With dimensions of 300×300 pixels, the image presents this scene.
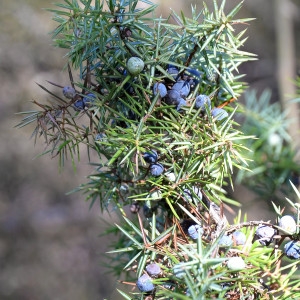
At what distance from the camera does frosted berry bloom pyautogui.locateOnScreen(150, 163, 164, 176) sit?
1.40 feet

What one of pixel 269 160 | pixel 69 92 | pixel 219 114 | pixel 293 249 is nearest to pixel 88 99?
pixel 69 92

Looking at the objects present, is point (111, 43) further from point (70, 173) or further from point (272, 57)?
point (272, 57)

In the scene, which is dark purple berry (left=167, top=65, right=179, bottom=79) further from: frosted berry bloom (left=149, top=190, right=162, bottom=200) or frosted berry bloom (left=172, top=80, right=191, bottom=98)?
frosted berry bloom (left=149, top=190, right=162, bottom=200)

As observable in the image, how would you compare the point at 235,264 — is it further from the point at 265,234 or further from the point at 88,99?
the point at 88,99

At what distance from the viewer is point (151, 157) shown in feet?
1.41

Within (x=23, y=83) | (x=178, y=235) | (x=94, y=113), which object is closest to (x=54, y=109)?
(x=94, y=113)

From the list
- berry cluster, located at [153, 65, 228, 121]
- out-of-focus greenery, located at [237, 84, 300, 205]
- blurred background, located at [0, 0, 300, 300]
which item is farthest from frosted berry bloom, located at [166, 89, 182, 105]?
blurred background, located at [0, 0, 300, 300]

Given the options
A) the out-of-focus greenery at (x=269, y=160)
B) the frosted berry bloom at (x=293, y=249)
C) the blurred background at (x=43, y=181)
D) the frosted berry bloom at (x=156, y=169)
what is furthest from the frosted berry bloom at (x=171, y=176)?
the blurred background at (x=43, y=181)

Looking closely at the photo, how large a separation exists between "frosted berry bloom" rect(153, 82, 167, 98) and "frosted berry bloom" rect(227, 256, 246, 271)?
156 millimetres

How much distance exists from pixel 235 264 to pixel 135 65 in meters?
0.19

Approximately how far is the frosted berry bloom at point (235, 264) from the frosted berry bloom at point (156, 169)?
10cm

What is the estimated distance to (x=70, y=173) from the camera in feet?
8.29

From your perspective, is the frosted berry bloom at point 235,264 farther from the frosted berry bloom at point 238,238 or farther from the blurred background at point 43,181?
the blurred background at point 43,181

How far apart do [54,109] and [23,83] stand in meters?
2.33
